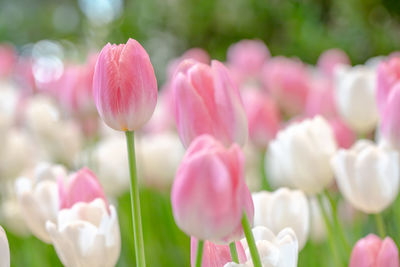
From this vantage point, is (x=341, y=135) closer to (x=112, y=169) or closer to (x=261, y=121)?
(x=261, y=121)

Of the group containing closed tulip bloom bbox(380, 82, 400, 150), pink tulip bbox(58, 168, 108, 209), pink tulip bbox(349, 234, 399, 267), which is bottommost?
pink tulip bbox(349, 234, 399, 267)

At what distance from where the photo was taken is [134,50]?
0.94ft

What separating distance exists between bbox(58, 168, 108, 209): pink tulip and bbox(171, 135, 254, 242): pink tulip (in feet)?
0.35

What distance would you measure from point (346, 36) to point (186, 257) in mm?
1196

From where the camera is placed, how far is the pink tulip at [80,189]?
32 centimetres

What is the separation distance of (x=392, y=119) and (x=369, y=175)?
0.14 ft

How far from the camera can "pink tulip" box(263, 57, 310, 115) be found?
2.51 feet

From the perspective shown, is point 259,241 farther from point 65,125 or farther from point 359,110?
point 65,125

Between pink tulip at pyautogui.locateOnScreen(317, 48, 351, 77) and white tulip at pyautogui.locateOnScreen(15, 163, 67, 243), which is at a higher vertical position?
pink tulip at pyautogui.locateOnScreen(317, 48, 351, 77)

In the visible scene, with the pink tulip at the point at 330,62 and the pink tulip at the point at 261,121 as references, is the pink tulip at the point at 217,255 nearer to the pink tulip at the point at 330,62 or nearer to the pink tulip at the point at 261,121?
the pink tulip at the point at 261,121

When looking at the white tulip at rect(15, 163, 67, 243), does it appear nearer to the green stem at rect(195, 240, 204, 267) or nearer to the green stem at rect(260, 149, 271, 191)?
the green stem at rect(195, 240, 204, 267)

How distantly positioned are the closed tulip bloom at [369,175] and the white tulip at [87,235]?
0.54ft

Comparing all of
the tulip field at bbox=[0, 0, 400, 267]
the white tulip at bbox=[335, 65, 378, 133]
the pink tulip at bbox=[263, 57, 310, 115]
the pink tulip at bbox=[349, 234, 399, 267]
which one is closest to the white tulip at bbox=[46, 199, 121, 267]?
the tulip field at bbox=[0, 0, 400, 267]

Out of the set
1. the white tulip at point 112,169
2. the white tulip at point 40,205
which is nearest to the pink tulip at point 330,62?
the white tulip at point 112,169
